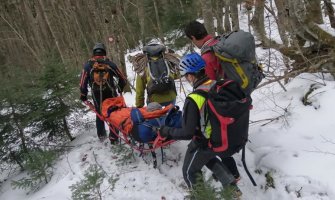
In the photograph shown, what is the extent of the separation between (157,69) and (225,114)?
1.84 m

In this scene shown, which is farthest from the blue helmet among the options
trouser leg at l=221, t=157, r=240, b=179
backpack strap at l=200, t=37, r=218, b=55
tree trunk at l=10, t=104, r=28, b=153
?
tree trunk at l=10, t=104, r=28, b=153

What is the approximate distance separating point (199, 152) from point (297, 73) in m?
2.93

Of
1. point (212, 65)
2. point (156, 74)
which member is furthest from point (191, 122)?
point (156, 74)

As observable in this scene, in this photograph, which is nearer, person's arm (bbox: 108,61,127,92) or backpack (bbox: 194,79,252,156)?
backpack (bbox: 194,79,252,156)

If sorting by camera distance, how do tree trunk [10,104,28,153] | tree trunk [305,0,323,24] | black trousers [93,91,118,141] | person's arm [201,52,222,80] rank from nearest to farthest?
person's arm [201,52,222,80]
black trousers [93,91,118,141]
tree trunk [305,0,323,24]
tree trunk [10,104,28,153]

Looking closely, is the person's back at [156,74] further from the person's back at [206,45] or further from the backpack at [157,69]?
the person's back at [206,45]

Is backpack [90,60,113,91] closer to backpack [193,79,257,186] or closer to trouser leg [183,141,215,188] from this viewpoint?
trouser leg [183,141,215,188]

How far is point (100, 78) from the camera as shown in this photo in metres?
5.89

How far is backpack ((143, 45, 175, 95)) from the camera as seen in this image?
5.08 m

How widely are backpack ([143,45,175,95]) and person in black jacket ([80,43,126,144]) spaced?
1.08 meters

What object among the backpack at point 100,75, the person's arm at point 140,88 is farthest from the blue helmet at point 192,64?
the backpack at point 100,75

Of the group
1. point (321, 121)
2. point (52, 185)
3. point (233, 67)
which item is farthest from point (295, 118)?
point (52, 185)

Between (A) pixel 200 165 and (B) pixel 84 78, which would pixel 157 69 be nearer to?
(B) pixel 84 78

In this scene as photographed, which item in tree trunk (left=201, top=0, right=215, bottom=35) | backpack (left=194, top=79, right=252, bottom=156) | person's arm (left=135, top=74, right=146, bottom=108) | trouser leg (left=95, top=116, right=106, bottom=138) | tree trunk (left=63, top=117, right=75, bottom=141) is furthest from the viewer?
tree trunk (left=201, top=0, right=215, bottom=35)
